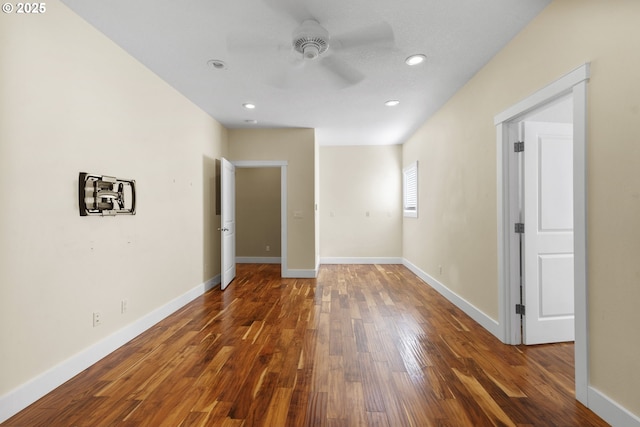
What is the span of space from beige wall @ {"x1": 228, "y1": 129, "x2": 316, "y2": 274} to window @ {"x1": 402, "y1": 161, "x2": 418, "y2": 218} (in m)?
1.89

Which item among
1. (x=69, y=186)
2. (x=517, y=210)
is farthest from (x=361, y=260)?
(x=69, y=186)

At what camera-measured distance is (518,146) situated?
2.49 metres

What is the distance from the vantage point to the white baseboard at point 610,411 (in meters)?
1.43

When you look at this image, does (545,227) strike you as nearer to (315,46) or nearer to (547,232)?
(547,232)

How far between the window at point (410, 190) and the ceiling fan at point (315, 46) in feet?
8.78

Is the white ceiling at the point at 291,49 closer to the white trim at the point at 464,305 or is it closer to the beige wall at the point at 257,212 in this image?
the white trim at the point at 464,305

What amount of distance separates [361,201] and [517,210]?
395 centimetres

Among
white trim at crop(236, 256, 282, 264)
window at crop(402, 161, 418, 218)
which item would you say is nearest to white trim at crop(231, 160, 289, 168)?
window at crop(402, 161, 418, 218)

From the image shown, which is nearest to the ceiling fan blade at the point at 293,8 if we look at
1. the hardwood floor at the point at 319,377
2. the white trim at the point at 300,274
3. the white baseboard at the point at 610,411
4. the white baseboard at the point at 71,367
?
the hardwood floor at the point at 319,377

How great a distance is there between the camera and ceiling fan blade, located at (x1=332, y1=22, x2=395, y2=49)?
2219 mm

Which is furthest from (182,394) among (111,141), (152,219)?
(111,141)

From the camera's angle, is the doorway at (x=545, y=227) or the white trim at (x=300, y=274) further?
the white trim at (x=300, y=274)

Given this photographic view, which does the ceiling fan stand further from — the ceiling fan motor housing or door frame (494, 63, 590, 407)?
door frame (494, 63, 590, 407)

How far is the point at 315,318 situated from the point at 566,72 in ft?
9.52
